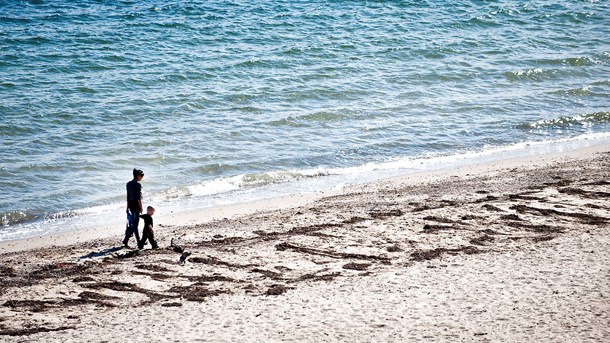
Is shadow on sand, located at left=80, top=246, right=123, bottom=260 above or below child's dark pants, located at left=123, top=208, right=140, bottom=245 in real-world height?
below

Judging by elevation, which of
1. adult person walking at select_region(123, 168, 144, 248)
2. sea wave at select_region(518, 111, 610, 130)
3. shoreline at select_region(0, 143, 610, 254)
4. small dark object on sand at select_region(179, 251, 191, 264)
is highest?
adult person walking at select_region(123, 168, 144, 248)

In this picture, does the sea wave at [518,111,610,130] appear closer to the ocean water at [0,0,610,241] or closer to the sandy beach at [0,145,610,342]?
the ocean water at [0,0,610,241]

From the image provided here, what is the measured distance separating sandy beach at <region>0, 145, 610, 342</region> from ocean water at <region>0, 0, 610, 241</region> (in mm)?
2333

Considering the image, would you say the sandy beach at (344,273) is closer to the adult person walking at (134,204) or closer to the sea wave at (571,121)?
the adult person walking at (134,204)

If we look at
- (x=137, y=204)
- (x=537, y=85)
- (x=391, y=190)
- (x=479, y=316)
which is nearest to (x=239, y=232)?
(x=137, y=204)

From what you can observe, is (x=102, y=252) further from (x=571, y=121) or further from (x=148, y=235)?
(x=571, y=121)

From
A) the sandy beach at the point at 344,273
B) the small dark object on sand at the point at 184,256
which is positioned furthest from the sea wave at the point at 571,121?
the small dark object on sand at the point at 184,256

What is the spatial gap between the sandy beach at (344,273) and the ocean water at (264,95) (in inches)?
91.9

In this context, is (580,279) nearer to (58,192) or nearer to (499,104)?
(58,192)

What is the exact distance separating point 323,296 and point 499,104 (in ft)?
44.5

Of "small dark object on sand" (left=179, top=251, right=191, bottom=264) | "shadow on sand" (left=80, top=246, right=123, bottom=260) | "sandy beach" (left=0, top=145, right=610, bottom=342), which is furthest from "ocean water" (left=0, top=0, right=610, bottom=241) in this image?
"small dark object on sand" (left=179, top=251, right=191, bottom=264)

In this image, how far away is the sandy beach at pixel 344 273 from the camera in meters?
8.89

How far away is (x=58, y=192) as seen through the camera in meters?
15.2

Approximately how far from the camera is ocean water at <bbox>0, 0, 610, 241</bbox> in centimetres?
1638
